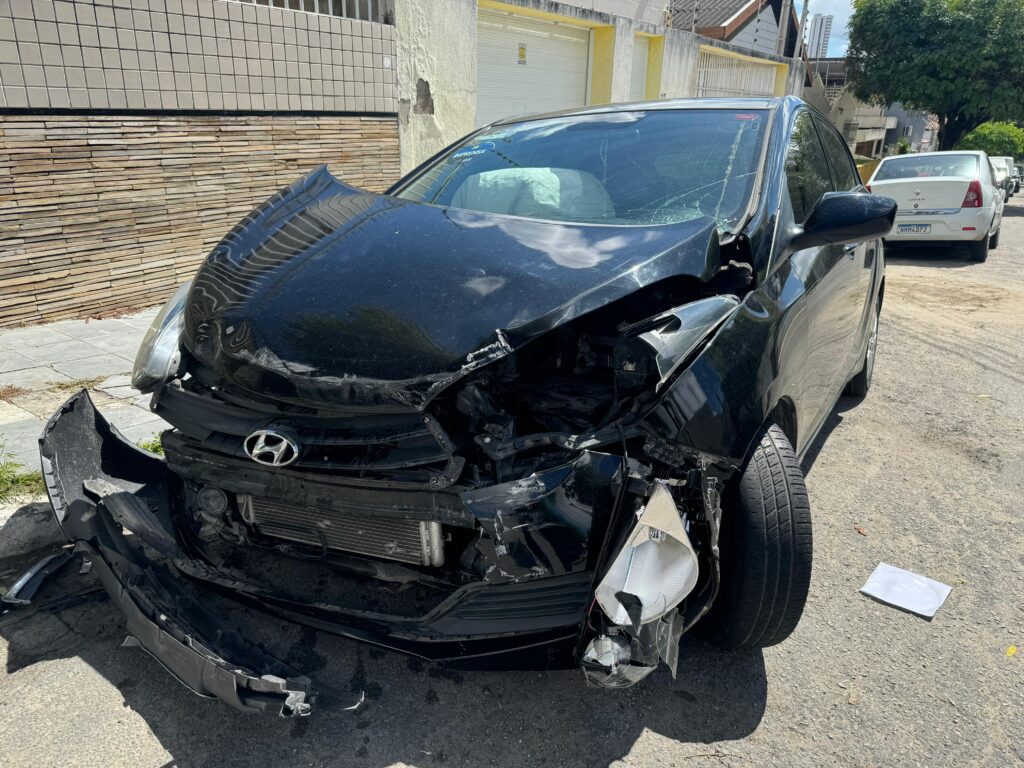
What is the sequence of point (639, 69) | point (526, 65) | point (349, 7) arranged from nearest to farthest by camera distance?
point (349, 7)
point (526, 65)
point (639, 69)

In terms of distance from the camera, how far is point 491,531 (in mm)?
1877

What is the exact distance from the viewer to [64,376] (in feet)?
15.4

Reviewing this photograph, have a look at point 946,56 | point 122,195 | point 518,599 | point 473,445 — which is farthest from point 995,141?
point 518,599

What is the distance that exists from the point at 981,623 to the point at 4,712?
3192 mm

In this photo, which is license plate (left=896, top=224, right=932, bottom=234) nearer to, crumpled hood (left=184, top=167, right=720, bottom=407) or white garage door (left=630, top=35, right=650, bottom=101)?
white garage door (left=630, top=35, right=650, bottom=101)

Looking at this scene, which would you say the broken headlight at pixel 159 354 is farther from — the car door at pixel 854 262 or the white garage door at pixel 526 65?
the white garage door at pixel 526 65

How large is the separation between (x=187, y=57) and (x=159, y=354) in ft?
15.9

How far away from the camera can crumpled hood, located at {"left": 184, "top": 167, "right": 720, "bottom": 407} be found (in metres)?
2.05

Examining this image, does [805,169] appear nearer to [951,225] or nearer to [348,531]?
[348,531]

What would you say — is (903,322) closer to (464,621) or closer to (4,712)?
(464,621)

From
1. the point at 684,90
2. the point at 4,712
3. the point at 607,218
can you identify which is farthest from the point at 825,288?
the point at 684,90

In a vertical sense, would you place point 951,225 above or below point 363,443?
below

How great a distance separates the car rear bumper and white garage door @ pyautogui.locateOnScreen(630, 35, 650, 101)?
18.1 ft

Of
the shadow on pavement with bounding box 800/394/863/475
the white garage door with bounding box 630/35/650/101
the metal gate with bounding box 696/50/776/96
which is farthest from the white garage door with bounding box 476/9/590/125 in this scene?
the shadow on pavement with bounding box 800/394/863/475
